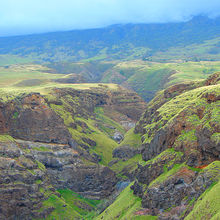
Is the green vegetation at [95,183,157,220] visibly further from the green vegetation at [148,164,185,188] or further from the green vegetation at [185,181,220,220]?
the green vegetation at [185,181,220,220]

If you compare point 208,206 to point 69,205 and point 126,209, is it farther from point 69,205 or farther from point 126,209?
point 69,205

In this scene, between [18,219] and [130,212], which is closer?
[130,212]

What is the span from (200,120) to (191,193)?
24142mm

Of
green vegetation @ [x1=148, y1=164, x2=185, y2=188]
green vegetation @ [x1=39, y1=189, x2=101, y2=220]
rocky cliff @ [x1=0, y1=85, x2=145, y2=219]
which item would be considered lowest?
green vegetation @ [x1=39, y1=189, x2=101, y2=220]

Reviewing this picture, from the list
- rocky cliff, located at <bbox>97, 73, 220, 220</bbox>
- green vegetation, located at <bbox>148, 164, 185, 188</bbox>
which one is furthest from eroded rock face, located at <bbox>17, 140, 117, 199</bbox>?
green vegetation, located at <bbox>148, 164, 185, 188</bbox>

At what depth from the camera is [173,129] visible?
120 metres

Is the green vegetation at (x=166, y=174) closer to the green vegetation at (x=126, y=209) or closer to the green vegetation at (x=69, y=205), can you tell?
the green vegetation at (x=126, y=209)

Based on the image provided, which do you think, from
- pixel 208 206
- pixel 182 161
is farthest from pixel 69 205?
pixel 208 206

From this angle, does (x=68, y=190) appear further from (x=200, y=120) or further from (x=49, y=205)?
(x=200, y=120)

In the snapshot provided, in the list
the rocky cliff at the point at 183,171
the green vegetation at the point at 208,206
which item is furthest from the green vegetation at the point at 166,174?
the green vegetation at the point at 208,206

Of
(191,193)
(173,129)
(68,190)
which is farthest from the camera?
(68,190)

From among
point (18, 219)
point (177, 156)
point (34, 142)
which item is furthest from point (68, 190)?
point (177, 156)

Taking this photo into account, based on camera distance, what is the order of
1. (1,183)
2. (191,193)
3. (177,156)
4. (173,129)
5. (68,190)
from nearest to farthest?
(191,193) < (177,156) < (173,129) < (1,183) < (68,190)

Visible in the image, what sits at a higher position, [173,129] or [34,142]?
[173,129]
